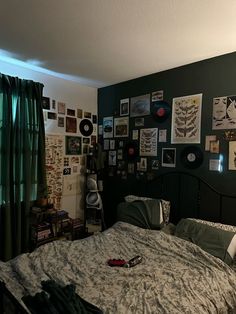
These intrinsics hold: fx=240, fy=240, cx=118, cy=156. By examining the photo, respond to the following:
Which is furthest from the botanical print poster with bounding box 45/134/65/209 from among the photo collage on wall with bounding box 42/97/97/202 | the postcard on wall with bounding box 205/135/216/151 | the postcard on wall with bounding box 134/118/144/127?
the postcard on wall with bounding box 205/135/216/151

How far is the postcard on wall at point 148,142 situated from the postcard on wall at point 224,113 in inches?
29.5

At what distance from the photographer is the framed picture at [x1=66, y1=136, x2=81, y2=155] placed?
332cm

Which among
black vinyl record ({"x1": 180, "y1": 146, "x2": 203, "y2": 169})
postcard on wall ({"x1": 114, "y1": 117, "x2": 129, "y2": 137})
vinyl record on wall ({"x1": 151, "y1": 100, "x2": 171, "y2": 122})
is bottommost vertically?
black vinyl record ({"x1": 180, "y1": 146, "x2": 203, "y2": 169})

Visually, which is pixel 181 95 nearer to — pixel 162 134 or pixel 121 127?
pixel 162 134

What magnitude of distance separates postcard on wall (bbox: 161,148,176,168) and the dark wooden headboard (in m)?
0.11

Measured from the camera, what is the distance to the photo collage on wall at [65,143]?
3.12 m

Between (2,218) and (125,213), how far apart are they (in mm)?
1331

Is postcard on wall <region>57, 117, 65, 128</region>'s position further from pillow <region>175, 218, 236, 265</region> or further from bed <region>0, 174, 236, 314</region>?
pillow <region>175, 218, 236, 265</region>

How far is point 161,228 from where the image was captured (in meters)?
2.51

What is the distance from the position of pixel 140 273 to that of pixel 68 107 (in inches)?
93.5

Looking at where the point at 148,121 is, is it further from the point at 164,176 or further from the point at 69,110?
the point at 69,110

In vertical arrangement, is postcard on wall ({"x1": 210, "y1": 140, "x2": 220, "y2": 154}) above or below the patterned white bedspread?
above

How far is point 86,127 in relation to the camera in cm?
355

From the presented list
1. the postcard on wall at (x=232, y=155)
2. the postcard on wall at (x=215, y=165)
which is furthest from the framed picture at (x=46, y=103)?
the postcard on wall at (x=232, y=155)
